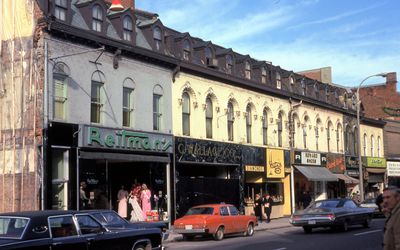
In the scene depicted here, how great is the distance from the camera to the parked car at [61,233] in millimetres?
9617

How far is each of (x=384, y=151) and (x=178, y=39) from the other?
3320 cm

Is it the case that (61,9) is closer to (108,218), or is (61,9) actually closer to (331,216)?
(108,218)

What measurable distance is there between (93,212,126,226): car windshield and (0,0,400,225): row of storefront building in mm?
8327

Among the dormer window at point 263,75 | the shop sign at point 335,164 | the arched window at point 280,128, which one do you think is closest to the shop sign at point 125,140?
the dormer window at point 263,75

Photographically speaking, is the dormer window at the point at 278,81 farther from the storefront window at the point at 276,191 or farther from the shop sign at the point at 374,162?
the shop sign at the point at 374,162

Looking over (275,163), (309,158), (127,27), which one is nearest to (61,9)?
(127,27)

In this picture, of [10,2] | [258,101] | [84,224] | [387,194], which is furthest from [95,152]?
[387,194]

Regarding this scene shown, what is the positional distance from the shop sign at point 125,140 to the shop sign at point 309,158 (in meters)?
14.3

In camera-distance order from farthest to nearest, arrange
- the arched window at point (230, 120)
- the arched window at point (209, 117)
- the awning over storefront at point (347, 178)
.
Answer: the awning over storefront at point (347, 178) < the arched window at point (230, 120) < the arched window at point (209, 117)

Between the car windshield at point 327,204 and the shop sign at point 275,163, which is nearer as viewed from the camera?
the car windshield at point 327,204

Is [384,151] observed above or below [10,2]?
below

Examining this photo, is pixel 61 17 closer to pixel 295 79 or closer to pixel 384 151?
pixel 295 79

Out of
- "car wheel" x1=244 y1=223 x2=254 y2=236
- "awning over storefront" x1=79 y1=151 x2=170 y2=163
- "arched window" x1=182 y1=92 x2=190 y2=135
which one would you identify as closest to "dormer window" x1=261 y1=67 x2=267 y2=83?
"arched window" x1=182 y1=92 x2=190 y2=135

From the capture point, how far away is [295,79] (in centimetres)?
3969
